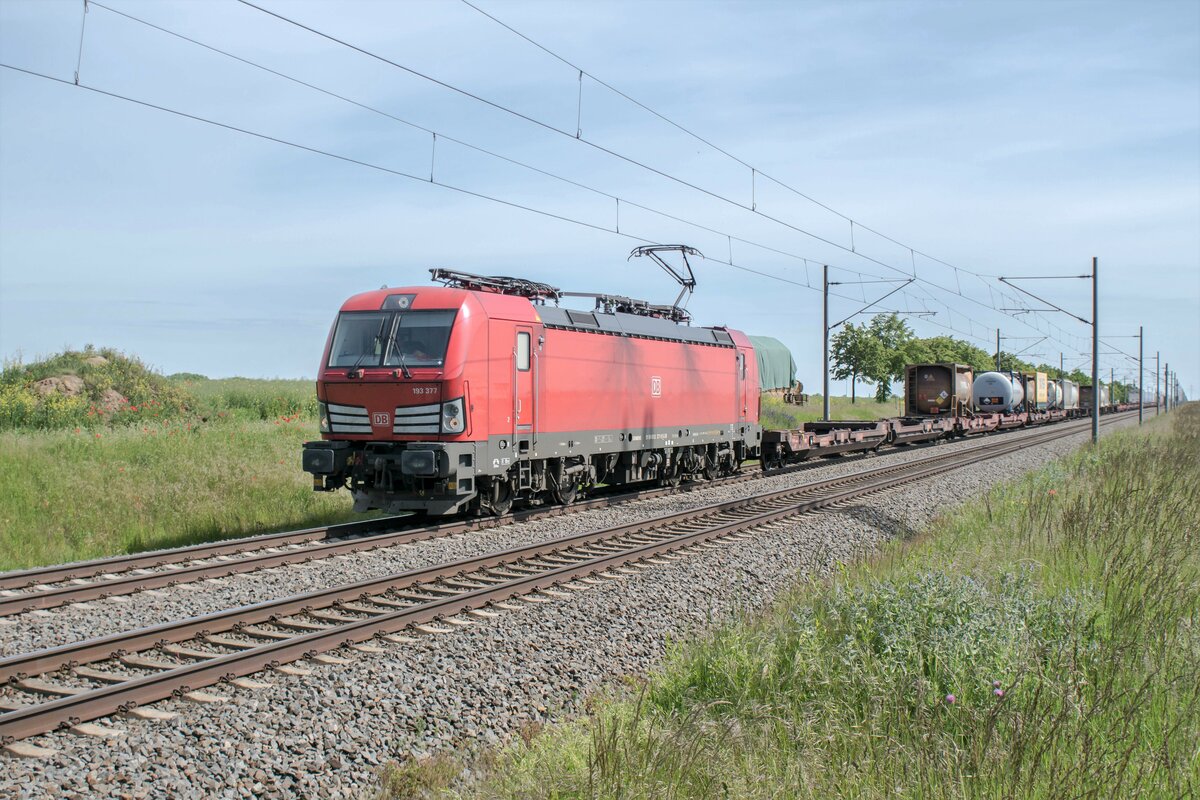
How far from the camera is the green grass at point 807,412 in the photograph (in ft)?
142

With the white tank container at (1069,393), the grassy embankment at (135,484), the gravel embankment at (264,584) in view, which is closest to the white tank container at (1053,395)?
the white tank container at (1069,393)

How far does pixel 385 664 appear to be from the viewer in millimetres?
6789

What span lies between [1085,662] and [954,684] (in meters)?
0.79

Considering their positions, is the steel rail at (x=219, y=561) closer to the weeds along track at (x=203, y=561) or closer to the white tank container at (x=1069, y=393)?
the weeds along track at (x=203, y=561)

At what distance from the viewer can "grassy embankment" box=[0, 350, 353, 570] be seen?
42.3 ft

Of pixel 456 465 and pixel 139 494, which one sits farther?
pixel 139 494

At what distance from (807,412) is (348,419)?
4237 cm

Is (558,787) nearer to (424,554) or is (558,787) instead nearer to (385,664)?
(385,664)

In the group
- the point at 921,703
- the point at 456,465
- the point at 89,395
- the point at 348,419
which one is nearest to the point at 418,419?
the point at 456,465

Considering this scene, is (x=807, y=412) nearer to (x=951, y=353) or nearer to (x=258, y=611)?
(x=951, y=353)

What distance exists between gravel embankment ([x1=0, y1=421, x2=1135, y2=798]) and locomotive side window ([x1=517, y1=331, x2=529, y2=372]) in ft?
10.4

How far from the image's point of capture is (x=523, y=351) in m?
14.2

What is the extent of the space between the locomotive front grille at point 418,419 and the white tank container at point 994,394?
39665 millimetres

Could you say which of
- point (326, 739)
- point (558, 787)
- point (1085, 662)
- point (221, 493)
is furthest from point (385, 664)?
point (221, 493)
